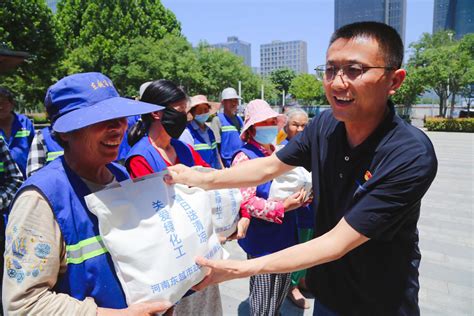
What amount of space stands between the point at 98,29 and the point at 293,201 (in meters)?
23.9

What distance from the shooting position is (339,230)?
4.81 ft

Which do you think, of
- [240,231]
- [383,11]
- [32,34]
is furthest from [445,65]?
[383,11]

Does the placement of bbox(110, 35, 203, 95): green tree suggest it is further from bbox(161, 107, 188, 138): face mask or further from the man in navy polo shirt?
the man in navy polo shirt

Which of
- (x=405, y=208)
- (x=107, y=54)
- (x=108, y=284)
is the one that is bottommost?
(x=108, y=284)

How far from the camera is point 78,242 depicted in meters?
1.23

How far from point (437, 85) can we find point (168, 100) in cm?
2607

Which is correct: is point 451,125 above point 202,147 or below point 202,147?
below

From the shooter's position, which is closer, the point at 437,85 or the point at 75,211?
the point at 75,211

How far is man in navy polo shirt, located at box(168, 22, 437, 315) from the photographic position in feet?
4.64

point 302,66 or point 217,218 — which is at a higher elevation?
point 302,66

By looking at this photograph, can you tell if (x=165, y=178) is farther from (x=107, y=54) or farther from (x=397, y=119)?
(x=107, y=54)

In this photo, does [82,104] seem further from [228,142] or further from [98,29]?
[98,29]

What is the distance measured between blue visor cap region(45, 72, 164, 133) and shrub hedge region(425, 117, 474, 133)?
24.3 m

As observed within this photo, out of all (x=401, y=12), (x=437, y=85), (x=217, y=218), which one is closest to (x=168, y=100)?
(x=217, y=218)
